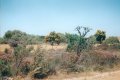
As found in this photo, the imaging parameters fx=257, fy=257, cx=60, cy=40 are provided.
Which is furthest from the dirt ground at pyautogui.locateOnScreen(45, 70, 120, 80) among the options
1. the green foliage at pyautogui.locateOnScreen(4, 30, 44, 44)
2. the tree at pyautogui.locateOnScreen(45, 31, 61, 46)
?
the tree at pyautogui.locateOnScreen(45, 31, 61, 46)

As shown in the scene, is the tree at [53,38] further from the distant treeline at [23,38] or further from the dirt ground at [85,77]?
the dirt ground at [85,77]

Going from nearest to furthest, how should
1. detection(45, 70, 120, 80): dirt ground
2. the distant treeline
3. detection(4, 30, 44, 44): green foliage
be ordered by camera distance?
detection(45, 70, 120, 80): dirt ground
detection(4, 30, 44, 44): green foliage
the distant treeline

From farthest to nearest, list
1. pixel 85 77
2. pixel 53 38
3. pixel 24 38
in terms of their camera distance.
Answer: pixel 53 38, pixel 24 38, pixel 85 77

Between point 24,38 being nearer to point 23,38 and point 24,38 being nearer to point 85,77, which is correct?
point 23,38

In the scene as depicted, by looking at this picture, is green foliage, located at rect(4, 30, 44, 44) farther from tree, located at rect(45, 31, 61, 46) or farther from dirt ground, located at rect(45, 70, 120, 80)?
tree, located at rect(45, 31, 61, 46)

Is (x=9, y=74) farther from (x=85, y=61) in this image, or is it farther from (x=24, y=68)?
(x=85, y=61)

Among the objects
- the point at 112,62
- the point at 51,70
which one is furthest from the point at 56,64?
the point at 112,62

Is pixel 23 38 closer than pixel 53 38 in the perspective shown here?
Yes

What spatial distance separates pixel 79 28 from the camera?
26.4 meters

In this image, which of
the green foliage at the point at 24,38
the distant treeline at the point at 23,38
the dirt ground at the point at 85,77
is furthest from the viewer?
the distant treeline at the point at 23,38

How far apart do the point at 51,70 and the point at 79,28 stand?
10795 mm

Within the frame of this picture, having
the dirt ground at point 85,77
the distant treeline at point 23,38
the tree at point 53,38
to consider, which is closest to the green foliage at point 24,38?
the distant treeline at point 23,38

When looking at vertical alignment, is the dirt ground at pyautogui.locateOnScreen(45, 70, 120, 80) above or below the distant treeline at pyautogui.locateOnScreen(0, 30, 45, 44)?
below

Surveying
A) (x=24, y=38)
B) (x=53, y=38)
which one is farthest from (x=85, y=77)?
(x=53, y=38)
